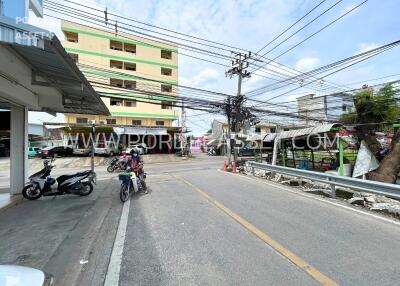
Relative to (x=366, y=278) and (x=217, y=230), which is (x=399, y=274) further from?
(x=217, y=230)

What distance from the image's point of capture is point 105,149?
29.9m

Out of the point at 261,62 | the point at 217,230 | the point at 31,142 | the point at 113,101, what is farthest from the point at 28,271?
the point at 31,142

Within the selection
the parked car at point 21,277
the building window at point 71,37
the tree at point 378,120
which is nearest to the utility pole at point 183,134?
the building window at point 71,37

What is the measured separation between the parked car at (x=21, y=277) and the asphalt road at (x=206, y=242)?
1.65 metres

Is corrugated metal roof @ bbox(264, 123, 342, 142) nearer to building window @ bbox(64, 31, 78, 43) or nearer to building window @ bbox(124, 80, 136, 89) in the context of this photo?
building window @ bbox(124, 80, 136, 89)

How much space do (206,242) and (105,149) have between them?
27023 millimetres

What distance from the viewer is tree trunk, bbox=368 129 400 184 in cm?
1169

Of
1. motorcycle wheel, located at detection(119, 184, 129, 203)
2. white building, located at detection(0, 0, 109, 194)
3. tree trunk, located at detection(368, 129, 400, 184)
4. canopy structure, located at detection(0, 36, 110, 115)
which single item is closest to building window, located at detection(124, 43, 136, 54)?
white building, located at detection(0, 0, 109, 194)

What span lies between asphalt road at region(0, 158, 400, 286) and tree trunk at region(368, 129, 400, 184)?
5.23 metres

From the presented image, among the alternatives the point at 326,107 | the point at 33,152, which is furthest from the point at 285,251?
the point at 326,107

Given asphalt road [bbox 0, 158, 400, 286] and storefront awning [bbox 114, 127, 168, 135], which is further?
storefront awning [bbox 114, 127, 168, 135]

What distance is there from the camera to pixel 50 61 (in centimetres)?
577

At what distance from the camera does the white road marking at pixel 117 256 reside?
3.75m

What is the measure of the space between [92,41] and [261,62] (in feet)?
82.1
